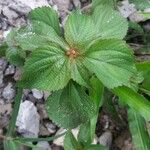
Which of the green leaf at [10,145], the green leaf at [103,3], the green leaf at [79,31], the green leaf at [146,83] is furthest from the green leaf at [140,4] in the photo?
the green leaf at [10,145]

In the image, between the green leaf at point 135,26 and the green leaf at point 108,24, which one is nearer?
the green leaf at point 108,24

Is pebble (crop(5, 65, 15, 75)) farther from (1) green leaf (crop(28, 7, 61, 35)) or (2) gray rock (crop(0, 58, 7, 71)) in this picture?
(1) green leaf (crop(28, 7, 61, 35))

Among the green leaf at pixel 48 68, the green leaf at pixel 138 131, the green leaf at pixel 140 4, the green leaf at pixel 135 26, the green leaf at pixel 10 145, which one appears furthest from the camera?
the green leaf at pixel 135 26

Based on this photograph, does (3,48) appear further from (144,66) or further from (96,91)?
(144,66)

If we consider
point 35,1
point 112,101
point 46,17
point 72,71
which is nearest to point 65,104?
point 72,71

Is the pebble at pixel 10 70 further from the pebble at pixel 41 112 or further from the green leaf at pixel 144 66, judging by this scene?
the green leaf at pixel 144 66

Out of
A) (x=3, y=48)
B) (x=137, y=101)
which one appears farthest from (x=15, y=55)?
(x=137, y=101)
